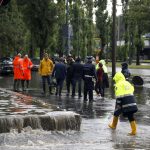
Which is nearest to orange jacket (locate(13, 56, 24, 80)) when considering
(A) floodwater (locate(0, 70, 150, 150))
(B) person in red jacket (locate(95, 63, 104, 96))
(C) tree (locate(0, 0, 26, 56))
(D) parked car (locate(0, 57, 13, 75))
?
(B) person in red jacket (locate(95, 63, 104, 96))

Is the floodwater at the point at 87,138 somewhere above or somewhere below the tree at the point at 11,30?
below

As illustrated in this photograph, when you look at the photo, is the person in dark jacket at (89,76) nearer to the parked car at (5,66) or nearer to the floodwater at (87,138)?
the floodwater at (87,138)

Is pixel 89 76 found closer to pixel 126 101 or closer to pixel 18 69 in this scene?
pixel 18 69

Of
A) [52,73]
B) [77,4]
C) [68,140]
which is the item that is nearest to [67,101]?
[52,73]

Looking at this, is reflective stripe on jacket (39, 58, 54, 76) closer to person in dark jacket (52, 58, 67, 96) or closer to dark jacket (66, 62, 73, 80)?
dark jacket (66, 62, 73, 80)

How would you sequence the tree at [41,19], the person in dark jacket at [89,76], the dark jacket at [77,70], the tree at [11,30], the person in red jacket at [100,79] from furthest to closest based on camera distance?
1. the tree at [41,19]
2. the tree at [11,30]
3. the person in red jacket at [100,79]
4. the dark jacket at [77,70]
5. the person in dark jacket at [89,76]

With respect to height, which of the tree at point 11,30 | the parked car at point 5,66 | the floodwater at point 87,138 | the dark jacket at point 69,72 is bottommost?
the floodwater at point 87,138

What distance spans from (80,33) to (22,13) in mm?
27432

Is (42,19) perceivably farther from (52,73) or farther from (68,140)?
(68,140)

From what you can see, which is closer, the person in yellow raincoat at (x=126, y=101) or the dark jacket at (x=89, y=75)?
the person in yellow raincoat at (x=126, y=101)

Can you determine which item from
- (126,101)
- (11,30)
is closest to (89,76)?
(126,101)

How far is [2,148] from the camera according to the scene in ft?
36.8

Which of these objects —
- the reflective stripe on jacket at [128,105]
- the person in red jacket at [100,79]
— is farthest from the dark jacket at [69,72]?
the reflective stripe on jacket at [128,105]

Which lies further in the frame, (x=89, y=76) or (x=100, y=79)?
(x=100, y=79)
